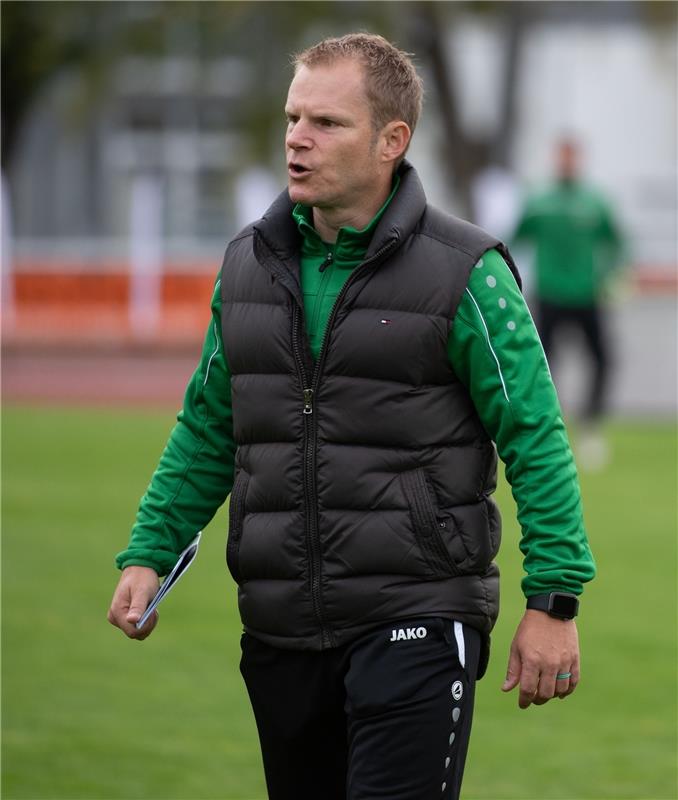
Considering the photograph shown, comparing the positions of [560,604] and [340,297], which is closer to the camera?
[560,604]

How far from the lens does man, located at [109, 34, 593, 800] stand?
12.1ft

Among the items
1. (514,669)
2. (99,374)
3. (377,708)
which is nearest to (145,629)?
(377,708)

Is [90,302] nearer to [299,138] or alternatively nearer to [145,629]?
[145,629]

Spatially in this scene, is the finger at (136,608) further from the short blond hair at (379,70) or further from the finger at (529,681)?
the short blond hair at (379,70)

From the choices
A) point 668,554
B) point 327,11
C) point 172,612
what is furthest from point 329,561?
point 327,11

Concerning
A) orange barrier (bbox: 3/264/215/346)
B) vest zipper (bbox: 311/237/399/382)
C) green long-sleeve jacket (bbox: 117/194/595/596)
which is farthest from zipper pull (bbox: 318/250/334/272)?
orange barrier (bbox: 3/264/215/346)

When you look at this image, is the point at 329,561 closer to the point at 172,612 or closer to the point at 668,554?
the point at 172,612

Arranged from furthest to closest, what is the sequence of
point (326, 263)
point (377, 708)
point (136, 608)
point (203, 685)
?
point (203, 685)
point (136, 608)
point (326, 263)
point (377, 708)

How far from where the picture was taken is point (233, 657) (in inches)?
299

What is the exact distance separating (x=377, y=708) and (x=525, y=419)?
662mm

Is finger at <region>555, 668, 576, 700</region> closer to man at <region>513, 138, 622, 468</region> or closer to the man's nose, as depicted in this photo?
the man's nose

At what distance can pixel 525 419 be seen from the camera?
147 inches

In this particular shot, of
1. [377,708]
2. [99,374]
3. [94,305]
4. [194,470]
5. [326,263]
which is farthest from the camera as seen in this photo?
[94,305]

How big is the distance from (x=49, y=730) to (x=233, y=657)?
4.32 ft
